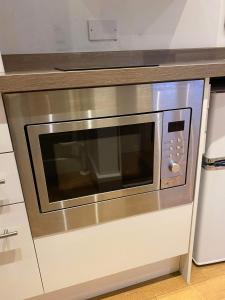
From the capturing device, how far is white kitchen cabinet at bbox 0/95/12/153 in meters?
0.57

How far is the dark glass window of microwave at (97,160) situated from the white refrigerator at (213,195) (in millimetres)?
248

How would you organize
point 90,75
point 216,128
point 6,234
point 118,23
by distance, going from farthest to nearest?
point 118,23, point 216,128, point 6,234, point 90,75

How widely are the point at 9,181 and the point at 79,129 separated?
0.79 ft

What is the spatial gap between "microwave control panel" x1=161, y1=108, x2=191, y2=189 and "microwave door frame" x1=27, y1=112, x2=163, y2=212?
2 cm

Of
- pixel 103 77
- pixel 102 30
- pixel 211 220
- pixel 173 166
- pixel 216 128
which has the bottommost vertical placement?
pixel 211 220

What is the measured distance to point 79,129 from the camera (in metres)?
0.64

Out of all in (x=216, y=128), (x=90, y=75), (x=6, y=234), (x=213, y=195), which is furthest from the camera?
(x=213, y=195)

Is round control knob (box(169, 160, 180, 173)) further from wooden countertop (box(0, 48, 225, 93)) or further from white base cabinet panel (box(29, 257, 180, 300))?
white base cabinet panel (box(29, 257, 180, 300))

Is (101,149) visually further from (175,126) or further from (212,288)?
(212,288)

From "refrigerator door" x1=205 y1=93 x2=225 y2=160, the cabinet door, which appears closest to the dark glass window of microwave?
the cabinet door

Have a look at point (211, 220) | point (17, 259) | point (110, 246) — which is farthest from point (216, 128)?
point (17, 259)

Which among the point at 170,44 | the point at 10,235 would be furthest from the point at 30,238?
the point at 170,44

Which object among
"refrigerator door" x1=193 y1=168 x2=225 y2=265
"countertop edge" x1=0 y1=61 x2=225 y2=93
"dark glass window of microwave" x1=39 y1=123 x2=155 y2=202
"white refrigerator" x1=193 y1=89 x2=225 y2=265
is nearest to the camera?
"countertop edge" x1=0 y1=61 x2=225 y2=93

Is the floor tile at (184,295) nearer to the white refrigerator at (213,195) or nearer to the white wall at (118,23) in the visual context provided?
the white refrigerator at (213,195)
